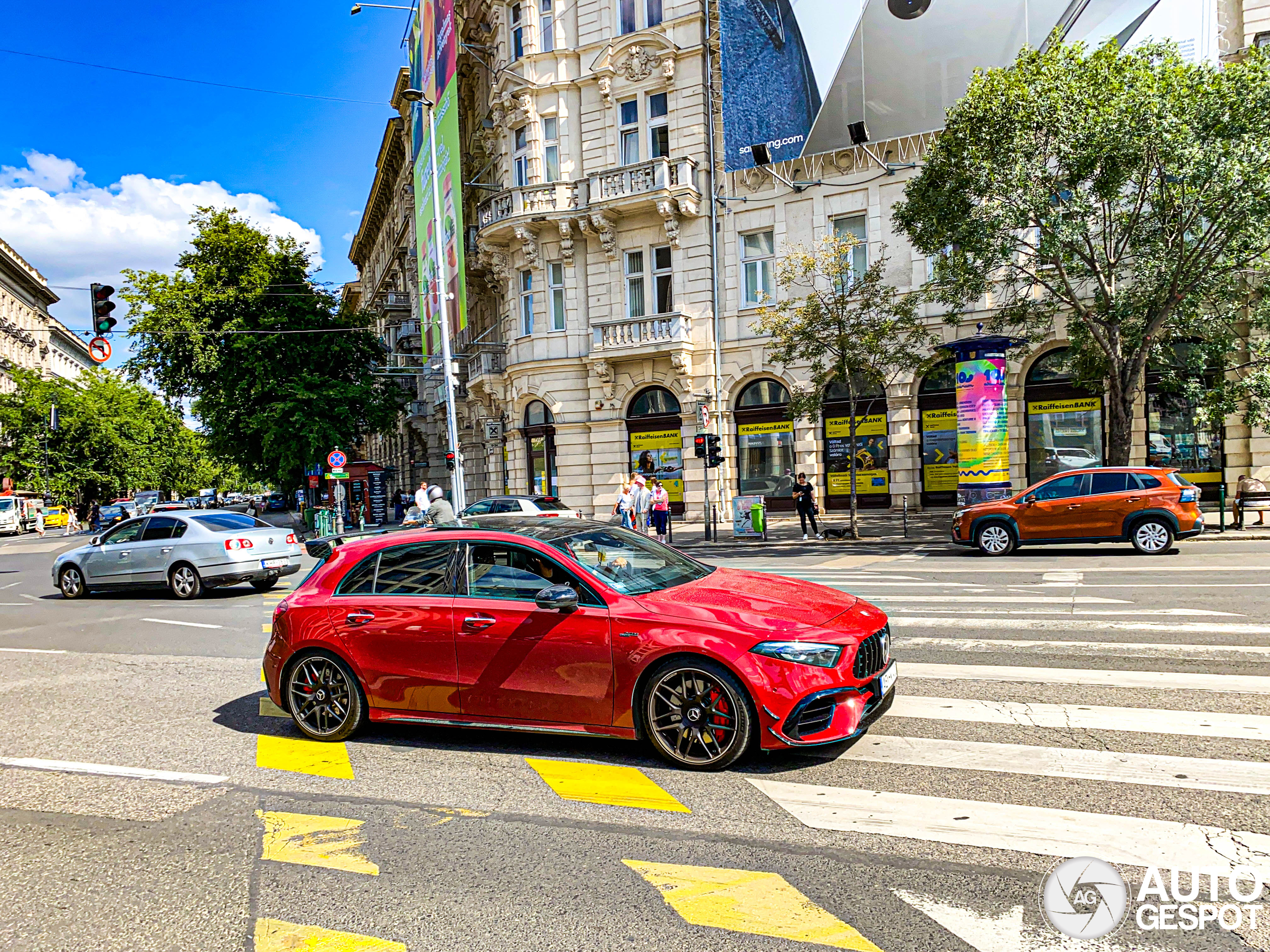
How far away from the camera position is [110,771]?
232 inches

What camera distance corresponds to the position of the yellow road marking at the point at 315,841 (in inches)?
166

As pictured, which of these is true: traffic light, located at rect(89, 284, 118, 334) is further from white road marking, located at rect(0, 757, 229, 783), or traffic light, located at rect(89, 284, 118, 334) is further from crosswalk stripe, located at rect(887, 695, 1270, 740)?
crosswalk stripe, located at rect(887, 695, 1270, 740)

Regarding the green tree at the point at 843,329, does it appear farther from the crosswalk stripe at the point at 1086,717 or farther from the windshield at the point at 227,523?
the crosswalk stripe at the point at 1086,717

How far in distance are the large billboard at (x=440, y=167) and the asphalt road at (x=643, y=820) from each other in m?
22.4

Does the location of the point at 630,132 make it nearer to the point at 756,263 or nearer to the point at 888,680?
the point at 756,263

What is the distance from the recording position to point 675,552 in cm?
686

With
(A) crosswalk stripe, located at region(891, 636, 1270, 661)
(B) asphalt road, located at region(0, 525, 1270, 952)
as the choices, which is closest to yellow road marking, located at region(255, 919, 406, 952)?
(B) asphalt road, located at region(0, 525, 1270, 952)

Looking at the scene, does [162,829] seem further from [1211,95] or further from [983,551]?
[1211,95]

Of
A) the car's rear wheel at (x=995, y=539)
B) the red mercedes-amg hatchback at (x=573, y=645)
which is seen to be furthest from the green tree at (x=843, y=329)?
the red mercedes-amg hatchback at (x=573, y=645)

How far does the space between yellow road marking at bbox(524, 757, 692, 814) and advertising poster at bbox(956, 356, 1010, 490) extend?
658 inches

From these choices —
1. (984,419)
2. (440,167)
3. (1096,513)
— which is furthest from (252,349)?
(1096,513)

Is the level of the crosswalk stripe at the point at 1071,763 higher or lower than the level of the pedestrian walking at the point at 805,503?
lower

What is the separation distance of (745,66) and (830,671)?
26842 millimetres

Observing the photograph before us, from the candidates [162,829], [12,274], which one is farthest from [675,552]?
[12,274]
